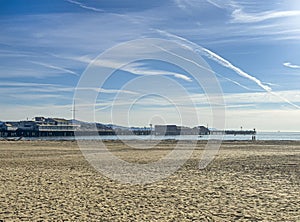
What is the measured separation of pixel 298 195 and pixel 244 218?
3743 mm

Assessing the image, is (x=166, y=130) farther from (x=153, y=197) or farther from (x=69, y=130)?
(x=153, y=197)

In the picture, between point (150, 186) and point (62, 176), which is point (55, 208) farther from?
point (62, 176)

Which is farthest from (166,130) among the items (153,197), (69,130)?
(153,197)

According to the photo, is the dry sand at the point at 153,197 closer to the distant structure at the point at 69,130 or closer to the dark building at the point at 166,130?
the distant structure at the point at 69,130

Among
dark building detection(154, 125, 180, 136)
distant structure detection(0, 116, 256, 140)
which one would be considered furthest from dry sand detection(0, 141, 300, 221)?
dark building detection(154, 125, 180, 136)

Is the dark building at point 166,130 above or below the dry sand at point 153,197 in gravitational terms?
above

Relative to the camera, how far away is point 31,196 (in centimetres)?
1187

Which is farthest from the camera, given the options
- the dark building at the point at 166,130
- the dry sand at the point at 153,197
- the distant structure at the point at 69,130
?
the dark building at the point at 166,130

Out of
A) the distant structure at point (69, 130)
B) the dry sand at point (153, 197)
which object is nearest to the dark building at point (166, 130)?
the distant structure at point (69, 130)

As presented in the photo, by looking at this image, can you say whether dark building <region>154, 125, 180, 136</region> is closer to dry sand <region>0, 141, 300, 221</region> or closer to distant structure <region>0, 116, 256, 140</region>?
distant structure <region>0, 116, 256, 140</region>

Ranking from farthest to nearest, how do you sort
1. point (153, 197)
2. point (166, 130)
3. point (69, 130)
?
point (166, 130)
point (69, 130)
point (153, 197)

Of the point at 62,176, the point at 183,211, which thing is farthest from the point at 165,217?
the point at 62,176

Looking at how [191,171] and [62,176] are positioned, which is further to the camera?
[191,171]

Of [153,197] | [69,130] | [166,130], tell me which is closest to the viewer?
[153,197]
